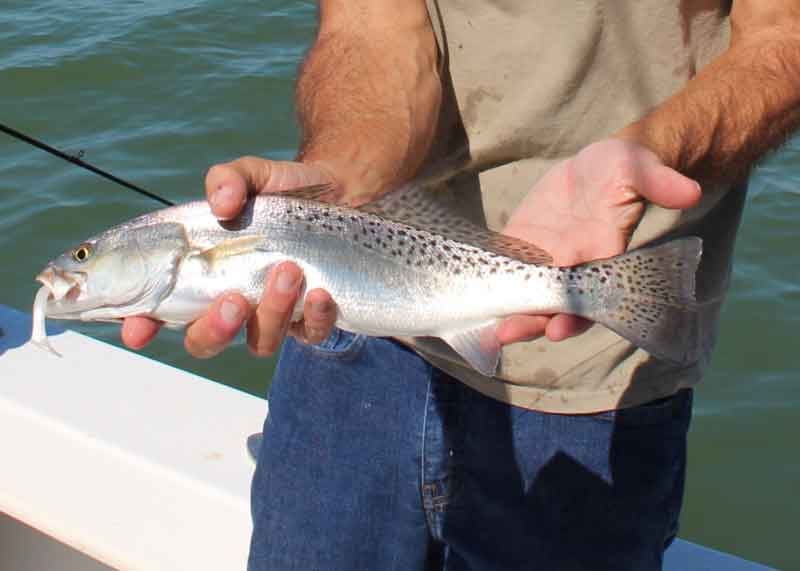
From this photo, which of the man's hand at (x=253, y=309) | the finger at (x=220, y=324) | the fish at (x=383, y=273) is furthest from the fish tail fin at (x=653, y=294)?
the finger at (x=220, y=324)

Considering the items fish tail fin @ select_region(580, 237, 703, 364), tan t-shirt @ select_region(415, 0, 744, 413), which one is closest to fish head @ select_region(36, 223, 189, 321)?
tan t-shirt @ select_region(415, 0, 744, 413)

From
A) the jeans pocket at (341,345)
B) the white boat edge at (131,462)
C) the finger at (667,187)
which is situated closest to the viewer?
the finger at (667,187)

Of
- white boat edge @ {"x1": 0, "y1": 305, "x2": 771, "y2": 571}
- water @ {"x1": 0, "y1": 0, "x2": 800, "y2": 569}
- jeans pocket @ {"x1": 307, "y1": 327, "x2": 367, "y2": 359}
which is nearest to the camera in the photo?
jeans pocket @ {"x1": 307, "y1": 327, "x2": 367, "y2": 359}

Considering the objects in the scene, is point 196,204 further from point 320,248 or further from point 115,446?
point 115,446

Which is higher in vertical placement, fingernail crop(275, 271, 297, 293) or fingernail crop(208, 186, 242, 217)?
fingernail crop(208, 186, 242, 217)

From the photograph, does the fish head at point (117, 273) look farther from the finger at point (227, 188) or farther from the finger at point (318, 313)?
the finger at point (318, 313)

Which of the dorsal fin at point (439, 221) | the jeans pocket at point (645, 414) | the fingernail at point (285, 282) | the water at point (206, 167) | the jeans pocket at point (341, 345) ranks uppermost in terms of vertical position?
the dorsal fin at point (439, 221)

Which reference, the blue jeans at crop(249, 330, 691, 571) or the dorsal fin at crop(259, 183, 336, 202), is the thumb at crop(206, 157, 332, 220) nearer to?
the dorsal fin at crop(259, 183, 336, 202)
